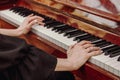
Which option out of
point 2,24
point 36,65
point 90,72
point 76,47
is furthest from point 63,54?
point 2,24

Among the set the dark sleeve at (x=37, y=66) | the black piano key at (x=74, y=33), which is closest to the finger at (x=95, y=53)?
the dark sleeve at (x=37, y=66)

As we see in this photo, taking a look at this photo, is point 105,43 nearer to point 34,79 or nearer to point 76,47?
point 76,47

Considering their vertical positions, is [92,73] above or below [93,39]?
below

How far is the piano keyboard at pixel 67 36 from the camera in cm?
151

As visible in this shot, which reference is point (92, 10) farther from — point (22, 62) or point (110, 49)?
point (22, 62)

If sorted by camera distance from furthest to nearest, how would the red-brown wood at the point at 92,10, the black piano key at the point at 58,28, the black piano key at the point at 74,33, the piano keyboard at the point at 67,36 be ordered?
the black piano key at the point at 58,28 < the black piano key at the point at 74,33 < the red-brown wood at the point at 92,10 < the piano keyboard at the point at 67,36

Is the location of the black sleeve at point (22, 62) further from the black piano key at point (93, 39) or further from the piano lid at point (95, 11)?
the piano lid at point (95, 11)

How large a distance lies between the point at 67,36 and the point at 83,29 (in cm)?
14

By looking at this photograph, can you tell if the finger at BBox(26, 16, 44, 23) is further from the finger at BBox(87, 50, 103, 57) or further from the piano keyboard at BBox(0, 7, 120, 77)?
the finger at BBox(87, 50, 103, 57)

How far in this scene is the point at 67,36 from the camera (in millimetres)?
1921

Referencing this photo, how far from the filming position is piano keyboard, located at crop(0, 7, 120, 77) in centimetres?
151

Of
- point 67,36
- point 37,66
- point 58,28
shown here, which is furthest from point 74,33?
point 37,66

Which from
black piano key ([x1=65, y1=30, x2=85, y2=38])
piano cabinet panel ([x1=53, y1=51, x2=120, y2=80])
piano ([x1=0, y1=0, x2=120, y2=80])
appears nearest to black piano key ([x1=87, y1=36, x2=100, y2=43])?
piano ([x1=0, y1=0, x2=120, y2=80])

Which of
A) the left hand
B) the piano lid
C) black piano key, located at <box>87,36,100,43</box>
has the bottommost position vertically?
the left hand
